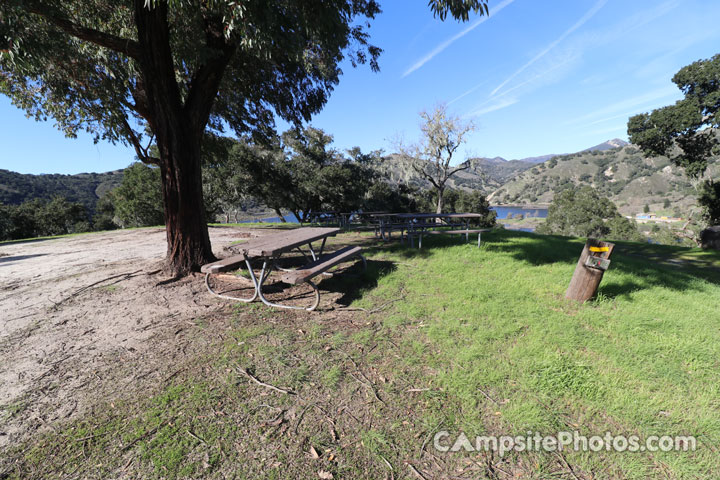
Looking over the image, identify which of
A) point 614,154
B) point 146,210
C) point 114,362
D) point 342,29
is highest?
A: point 614,154

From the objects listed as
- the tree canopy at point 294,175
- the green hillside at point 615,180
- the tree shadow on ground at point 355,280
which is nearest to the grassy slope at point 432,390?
the tree shadow on ground at point 355,280

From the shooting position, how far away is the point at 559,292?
394 centimetres

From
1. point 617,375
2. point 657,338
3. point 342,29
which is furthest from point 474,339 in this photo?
point 342,29

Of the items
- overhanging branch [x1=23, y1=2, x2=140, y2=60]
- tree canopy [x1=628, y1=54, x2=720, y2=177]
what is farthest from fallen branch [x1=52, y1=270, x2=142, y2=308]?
tree canopy [x1=628, y1=54, x2=720, y2=177]

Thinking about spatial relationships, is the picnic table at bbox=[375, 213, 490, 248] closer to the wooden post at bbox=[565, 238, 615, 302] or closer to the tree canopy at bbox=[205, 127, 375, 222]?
the wooden post at bbox=[565, 238, 615, 302]

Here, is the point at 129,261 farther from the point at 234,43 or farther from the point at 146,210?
the point at 146,210

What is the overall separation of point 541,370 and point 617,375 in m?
0.56

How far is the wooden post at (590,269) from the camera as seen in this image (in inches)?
Result: 137

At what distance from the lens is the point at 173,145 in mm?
4852

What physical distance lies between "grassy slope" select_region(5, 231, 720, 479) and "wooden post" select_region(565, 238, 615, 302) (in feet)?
0.63

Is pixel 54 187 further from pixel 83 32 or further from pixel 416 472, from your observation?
pixel 416 472

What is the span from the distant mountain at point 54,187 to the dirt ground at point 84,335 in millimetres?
76440

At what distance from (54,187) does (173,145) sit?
11578 cm

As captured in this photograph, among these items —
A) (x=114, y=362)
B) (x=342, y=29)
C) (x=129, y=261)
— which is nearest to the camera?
(x=114, y=362)
